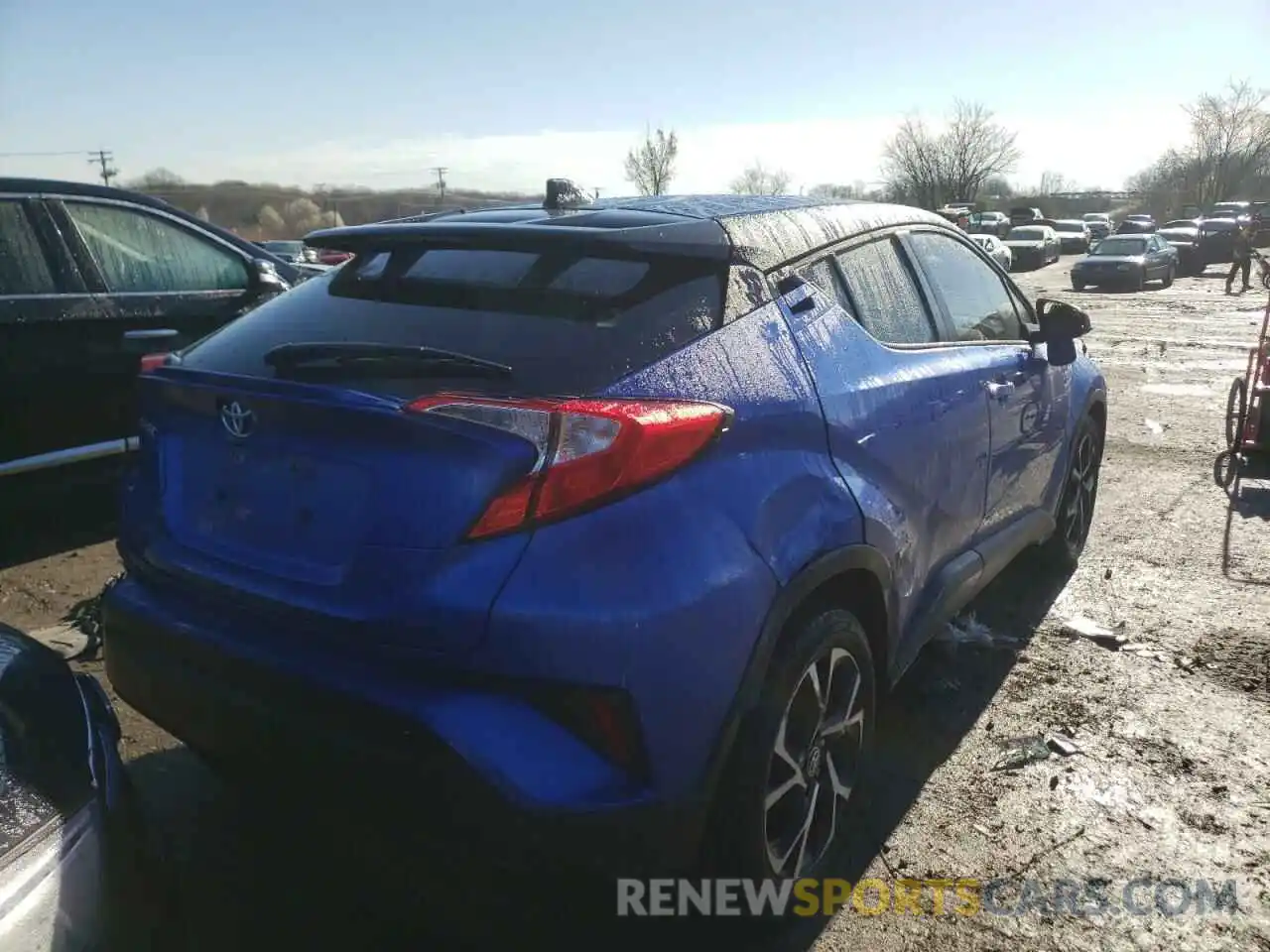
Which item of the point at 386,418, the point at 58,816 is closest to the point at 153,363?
the point at 386,418

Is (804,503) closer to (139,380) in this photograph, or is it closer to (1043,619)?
(139,380)

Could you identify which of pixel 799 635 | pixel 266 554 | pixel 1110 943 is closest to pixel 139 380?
pixel 266 554

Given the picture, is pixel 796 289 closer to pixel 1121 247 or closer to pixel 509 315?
pixel 509 315

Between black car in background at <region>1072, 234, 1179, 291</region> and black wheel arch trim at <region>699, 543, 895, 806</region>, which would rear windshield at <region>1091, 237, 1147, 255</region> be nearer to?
black car in background at <region>1072, 234, 1179, 291</region>

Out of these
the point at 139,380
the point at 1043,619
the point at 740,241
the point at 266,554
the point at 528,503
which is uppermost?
the point at 740,241

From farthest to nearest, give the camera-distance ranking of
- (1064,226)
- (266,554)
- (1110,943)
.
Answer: (1064,226)
(1110,943)
(266,554)

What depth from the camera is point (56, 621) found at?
4188mm

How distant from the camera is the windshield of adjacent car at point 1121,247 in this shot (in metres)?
26.4

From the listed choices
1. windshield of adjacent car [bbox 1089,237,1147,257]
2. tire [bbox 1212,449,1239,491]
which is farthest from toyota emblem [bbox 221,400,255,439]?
windshield of adjacent car [bbox 1089,237,1147,257]

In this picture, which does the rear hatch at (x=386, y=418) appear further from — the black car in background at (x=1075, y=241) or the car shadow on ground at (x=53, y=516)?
the black car in background at (x=1075, y=241)

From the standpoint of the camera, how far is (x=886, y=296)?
310 centimetres

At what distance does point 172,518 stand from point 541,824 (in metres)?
1.18

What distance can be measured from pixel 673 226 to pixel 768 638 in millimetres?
1030

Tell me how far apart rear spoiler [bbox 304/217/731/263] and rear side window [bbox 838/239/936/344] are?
0.61 metres
